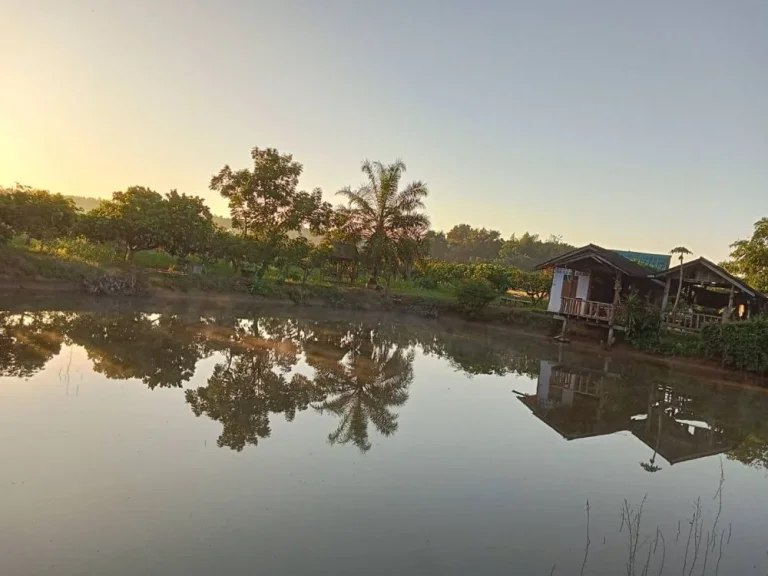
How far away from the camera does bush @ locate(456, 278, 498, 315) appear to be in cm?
2648

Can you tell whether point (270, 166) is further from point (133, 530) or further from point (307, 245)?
point (133, 530)

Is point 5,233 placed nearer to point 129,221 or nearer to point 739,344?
point 129,221

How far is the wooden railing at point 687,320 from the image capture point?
798 inches

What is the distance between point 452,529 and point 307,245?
2560 cm

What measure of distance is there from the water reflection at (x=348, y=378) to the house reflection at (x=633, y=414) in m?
0.04

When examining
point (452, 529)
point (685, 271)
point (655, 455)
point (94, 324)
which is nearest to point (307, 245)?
point (94, 324)

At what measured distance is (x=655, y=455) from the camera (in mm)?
8727

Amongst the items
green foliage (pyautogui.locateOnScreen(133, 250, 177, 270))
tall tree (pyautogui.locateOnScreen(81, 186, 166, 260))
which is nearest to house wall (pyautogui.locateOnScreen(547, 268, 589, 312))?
tall tree (pyautogui.locateOnScreen(81, 186, 166, 260))

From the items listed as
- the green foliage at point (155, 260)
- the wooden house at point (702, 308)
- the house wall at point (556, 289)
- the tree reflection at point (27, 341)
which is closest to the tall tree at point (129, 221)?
the green foliage at point (155, 260)

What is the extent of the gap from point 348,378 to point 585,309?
555 inches

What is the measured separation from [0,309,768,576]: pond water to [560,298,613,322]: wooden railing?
8400mm

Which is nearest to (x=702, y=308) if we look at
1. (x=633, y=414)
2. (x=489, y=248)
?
(x=633, y=414)

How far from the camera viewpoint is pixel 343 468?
6.58 m

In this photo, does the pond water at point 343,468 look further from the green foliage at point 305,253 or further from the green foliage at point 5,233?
Answer: the green foliage at point 305,253
